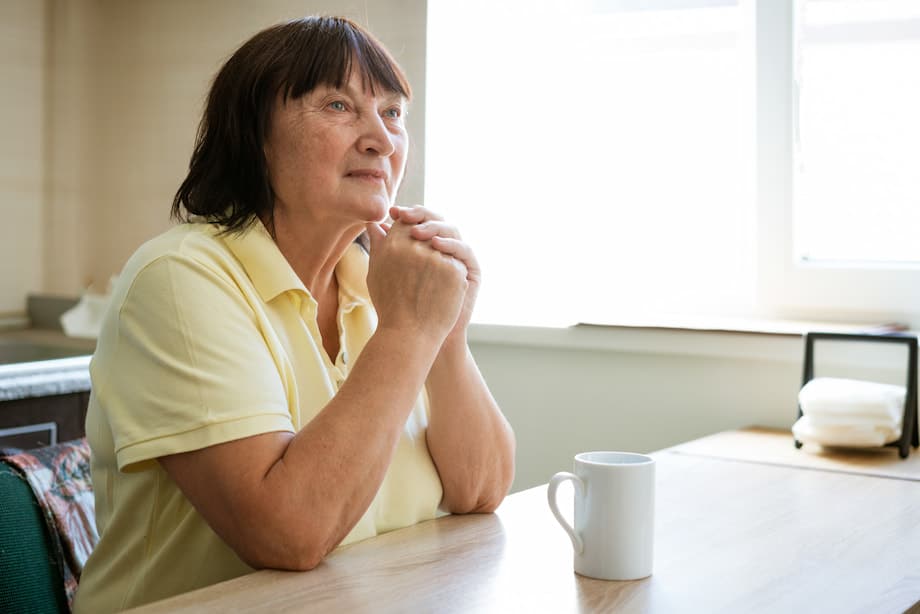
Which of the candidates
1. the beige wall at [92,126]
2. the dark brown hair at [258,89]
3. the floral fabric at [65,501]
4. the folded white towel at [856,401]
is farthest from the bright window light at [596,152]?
the floral fabric at [65,501]

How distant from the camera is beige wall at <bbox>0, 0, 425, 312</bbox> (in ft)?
9.49

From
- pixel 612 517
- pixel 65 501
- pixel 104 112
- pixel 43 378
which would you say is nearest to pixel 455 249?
pixel 612 517

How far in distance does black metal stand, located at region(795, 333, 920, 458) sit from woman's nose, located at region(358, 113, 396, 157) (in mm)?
877

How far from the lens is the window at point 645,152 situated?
81.5 inches

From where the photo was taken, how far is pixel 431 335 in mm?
1138

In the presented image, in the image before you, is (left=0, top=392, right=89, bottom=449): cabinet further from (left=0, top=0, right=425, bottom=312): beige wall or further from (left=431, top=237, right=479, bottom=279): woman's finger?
(left=431, top=237, right=479, bottom=279): woman's finger

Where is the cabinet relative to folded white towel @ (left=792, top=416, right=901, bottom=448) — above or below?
below

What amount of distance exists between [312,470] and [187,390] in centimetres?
14

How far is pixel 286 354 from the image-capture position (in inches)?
45.6

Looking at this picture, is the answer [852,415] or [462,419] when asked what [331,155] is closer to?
[462,419]

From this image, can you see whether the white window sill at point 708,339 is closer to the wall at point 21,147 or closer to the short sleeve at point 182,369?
the short sleeve at point 182,369

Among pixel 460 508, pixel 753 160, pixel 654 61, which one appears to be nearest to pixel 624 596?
pixel 460 508

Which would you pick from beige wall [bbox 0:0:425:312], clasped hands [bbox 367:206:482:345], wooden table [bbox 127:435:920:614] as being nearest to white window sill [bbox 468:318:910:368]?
wooden table [bbox 127:435:920:614]

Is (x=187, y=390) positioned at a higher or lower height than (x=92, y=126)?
lower
